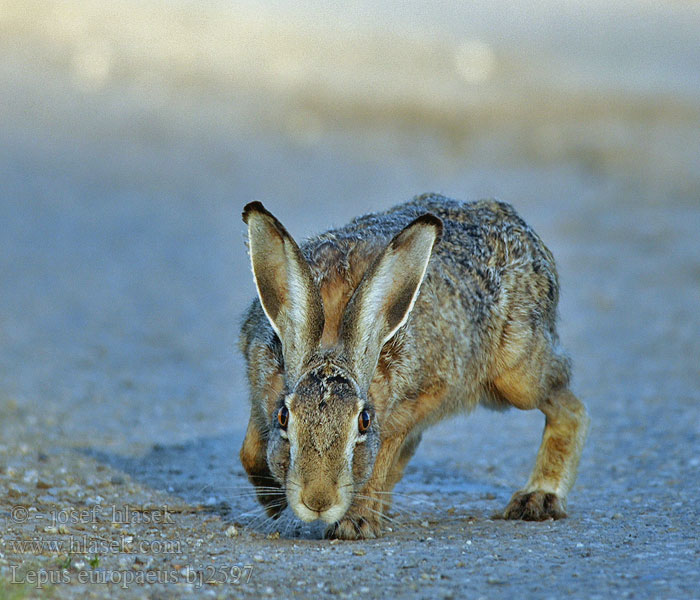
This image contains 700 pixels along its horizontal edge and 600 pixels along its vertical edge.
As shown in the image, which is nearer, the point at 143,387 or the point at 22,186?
the point at 143,387

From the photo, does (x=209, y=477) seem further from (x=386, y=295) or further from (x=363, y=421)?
(x=386, y=295)

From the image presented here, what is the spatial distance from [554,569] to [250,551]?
1.77m

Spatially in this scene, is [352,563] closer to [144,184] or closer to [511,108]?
[144,184]

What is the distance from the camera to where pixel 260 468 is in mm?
7797

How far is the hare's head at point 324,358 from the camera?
6.52 meters

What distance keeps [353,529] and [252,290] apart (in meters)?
9.62

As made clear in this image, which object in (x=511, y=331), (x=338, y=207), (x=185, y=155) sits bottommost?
(x=511, y=331)

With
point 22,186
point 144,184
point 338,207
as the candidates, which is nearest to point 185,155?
point 144,184

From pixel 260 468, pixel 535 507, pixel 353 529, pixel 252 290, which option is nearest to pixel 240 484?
pixel 260 468

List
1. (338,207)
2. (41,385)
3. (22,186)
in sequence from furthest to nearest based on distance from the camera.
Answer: (22,186), (338,207), (41,385)

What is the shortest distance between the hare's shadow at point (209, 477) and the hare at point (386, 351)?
0.69 feet

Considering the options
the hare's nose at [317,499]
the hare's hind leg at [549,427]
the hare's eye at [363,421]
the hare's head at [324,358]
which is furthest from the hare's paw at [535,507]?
the hare's nose at [317,499]

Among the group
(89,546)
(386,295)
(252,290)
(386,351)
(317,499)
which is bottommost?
(89,546)

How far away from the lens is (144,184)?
2544 centimetres
